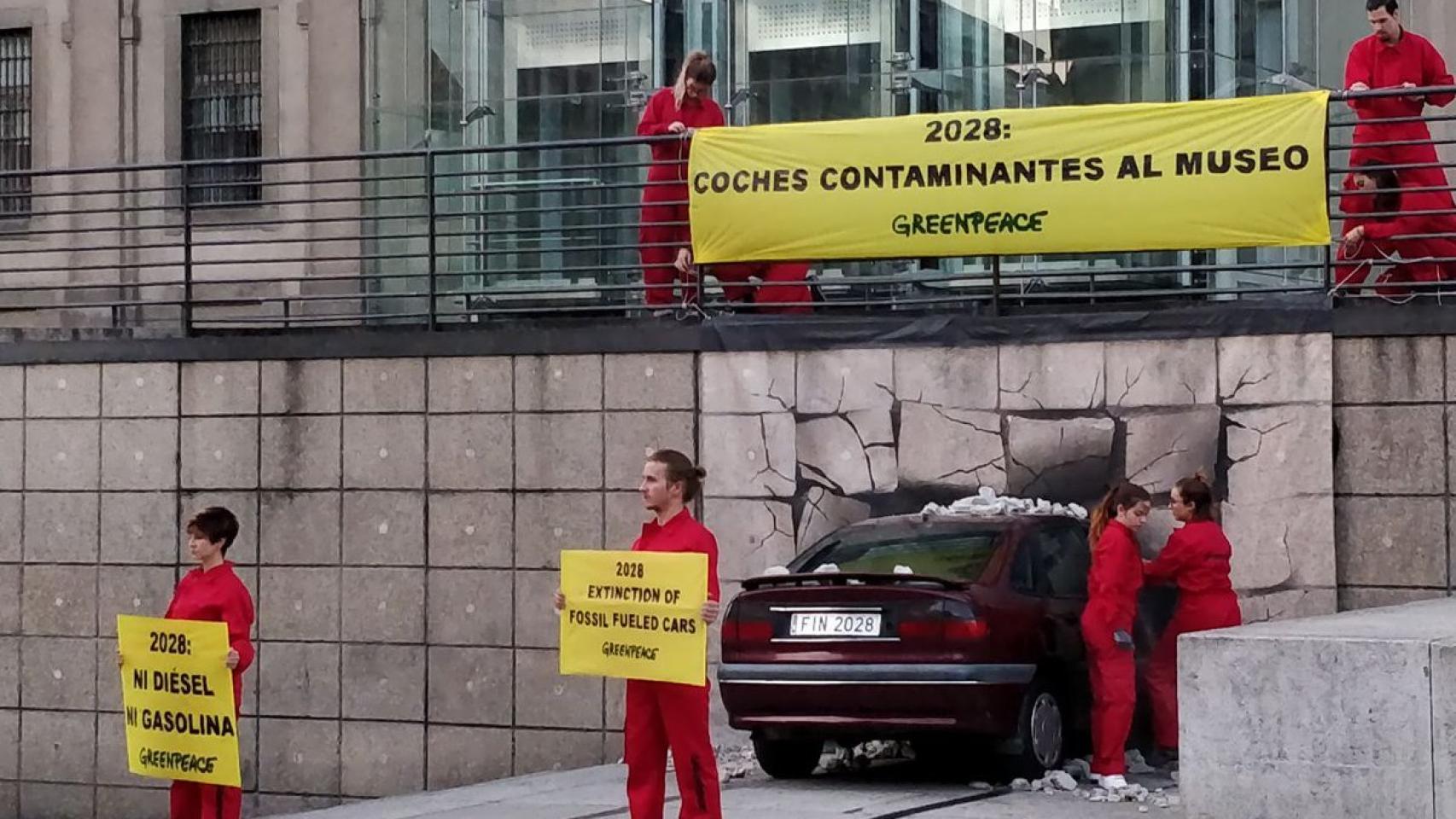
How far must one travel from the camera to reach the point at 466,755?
15.0 meters

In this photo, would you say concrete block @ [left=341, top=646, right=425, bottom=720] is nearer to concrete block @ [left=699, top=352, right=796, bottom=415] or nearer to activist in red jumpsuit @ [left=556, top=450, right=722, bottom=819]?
concrete block @ [left=699, top=352, right=796, bottom=415]

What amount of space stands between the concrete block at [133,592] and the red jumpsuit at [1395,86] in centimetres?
789

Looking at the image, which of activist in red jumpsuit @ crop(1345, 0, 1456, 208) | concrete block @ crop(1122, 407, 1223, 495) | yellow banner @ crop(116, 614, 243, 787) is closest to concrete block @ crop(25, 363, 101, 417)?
yellow banner @ crop(116, 614, 243, 787)

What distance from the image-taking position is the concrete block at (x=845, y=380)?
14.1 m

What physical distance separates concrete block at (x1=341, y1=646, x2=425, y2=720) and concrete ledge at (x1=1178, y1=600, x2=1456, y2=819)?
21.8ft

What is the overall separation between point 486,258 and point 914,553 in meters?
7.31

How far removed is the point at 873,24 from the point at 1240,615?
6.95 meters

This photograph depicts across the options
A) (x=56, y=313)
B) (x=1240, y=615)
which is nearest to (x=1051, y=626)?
(x=1240, y=615)

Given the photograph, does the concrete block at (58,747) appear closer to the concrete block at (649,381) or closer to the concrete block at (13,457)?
the concrete block at (13,457)

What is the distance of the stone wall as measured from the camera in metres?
13.4

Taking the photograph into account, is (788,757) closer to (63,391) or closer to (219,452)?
(219,452)

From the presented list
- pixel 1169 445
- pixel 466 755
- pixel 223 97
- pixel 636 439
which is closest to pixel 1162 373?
pixel 1169 445

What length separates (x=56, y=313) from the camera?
72.9 ft

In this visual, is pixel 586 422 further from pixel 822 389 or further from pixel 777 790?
pixel 777 790
